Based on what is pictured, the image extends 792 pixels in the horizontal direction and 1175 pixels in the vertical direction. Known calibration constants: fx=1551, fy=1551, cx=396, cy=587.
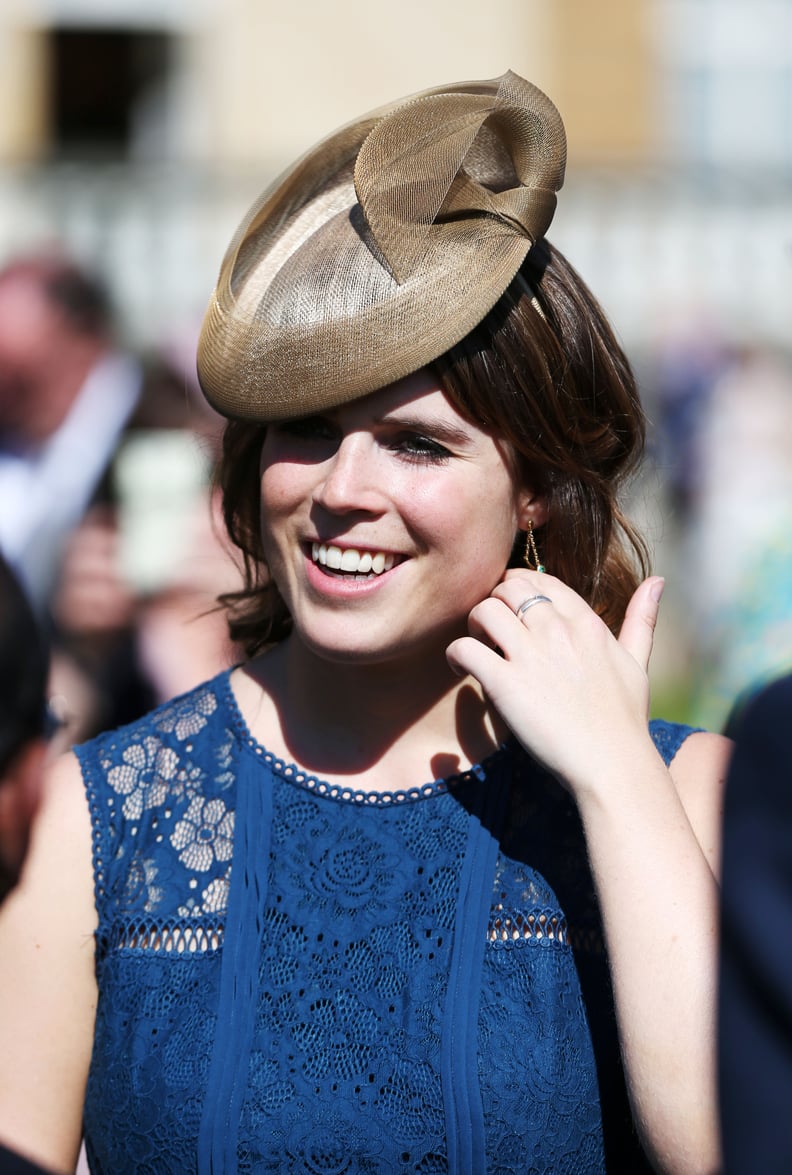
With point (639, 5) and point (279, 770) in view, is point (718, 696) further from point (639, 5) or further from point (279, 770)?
point (639, 5)

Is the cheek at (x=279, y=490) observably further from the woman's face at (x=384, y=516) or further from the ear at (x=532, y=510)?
the ear at (x=532, y=510)

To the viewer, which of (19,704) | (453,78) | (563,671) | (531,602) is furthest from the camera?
(453,78)

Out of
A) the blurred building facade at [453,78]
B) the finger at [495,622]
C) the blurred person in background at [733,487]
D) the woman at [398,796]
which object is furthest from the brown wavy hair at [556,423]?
the blurred building facade at [453,78]

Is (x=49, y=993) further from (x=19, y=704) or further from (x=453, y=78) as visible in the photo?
(x=453, y=78)

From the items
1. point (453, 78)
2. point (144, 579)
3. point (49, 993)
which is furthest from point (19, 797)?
point (453, 78)

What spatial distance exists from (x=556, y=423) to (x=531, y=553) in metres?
0.23

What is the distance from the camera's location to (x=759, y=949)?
1197 mm

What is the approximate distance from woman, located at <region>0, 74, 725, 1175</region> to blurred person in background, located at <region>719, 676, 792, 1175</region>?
747 mm

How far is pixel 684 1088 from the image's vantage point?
1.94 metres

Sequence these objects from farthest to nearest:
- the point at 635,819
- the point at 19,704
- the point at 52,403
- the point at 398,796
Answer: the point at 52,403 → the point at 398,796 → the point at 635,819 → the point at 19,704

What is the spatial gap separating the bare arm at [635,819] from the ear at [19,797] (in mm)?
708

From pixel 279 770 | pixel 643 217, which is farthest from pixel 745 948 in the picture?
pixel 643 217

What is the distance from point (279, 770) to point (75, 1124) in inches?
23.3

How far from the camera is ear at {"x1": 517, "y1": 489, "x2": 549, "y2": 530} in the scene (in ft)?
7.96
